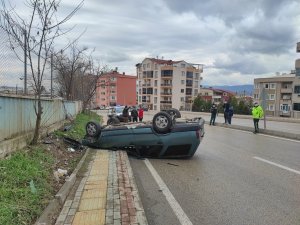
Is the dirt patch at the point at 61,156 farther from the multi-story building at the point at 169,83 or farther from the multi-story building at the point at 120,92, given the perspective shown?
the multi-story building at the point at 120,92

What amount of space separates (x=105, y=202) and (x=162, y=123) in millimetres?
5929

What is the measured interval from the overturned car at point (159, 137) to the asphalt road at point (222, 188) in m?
0.40

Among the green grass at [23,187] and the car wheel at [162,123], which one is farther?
the car wheel at [162,123]

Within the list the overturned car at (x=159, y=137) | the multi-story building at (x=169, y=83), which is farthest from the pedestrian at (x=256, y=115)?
the multi-story building at (x=169, y=83)

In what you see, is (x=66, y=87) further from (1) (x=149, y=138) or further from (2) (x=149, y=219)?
(2) (x=149, y=219)

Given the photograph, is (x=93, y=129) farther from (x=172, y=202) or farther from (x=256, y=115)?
(x=256, y=115)

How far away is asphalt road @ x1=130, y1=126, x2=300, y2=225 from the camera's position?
19.2ft

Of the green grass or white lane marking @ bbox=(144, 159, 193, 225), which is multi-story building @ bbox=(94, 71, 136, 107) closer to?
white lane marking @ bbox=(144, 159, 193, 225)

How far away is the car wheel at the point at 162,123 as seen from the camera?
38.3 ft

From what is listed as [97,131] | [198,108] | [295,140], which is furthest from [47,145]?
[198,108]

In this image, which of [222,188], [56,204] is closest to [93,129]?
[222,188]

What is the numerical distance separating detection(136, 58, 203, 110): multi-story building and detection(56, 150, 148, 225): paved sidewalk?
352ft

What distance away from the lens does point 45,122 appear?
533 inches

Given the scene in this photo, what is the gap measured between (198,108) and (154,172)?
82521 millimetres
